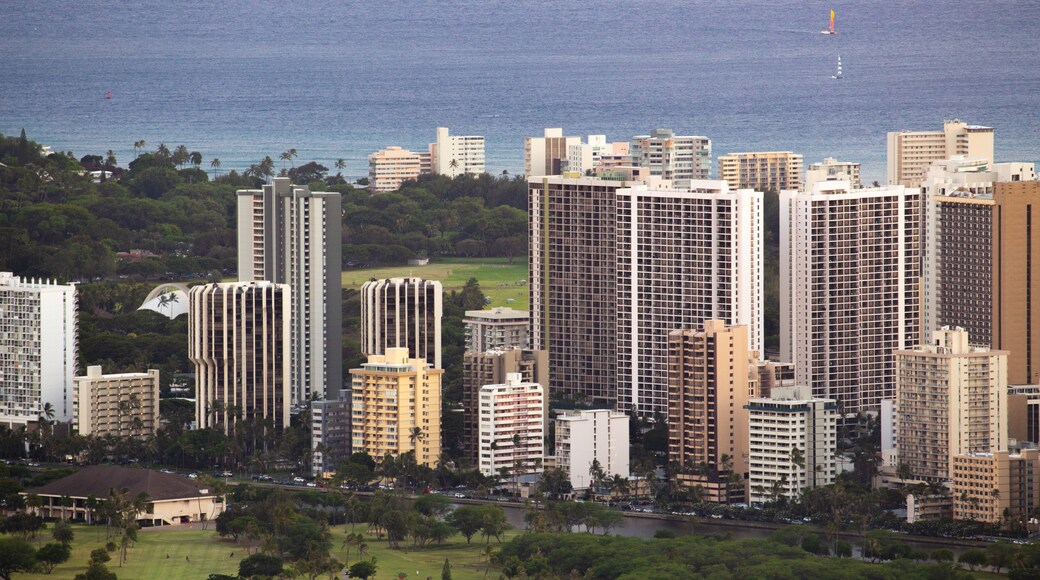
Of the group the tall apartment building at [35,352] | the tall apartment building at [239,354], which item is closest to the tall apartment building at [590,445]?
the tall apartment building at [239,354]

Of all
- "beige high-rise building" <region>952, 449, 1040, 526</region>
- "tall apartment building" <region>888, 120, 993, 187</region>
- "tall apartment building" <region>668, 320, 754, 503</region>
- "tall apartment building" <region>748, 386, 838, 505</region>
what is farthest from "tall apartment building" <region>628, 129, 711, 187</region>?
"beige high-rise building" <region>952, 449, 1040, 526</region>

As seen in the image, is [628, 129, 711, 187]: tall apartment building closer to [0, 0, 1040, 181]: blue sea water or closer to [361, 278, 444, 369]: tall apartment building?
[0, 0, 1040, 181]: blue sea water

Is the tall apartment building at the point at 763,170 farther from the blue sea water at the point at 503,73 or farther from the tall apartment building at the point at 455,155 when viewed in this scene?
the tall apartment building at the point at 455,155

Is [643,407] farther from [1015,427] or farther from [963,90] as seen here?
[963,90]

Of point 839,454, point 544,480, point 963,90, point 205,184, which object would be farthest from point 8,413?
point 963,90

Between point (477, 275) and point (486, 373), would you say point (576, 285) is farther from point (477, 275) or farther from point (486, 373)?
point (477, 275)

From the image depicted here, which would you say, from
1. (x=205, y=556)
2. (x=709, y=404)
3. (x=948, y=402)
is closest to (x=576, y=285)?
(x=709, y=404)

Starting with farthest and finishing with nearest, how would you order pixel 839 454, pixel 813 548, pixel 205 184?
pixel 205 184, pixel 839 454, pixel 813 548
